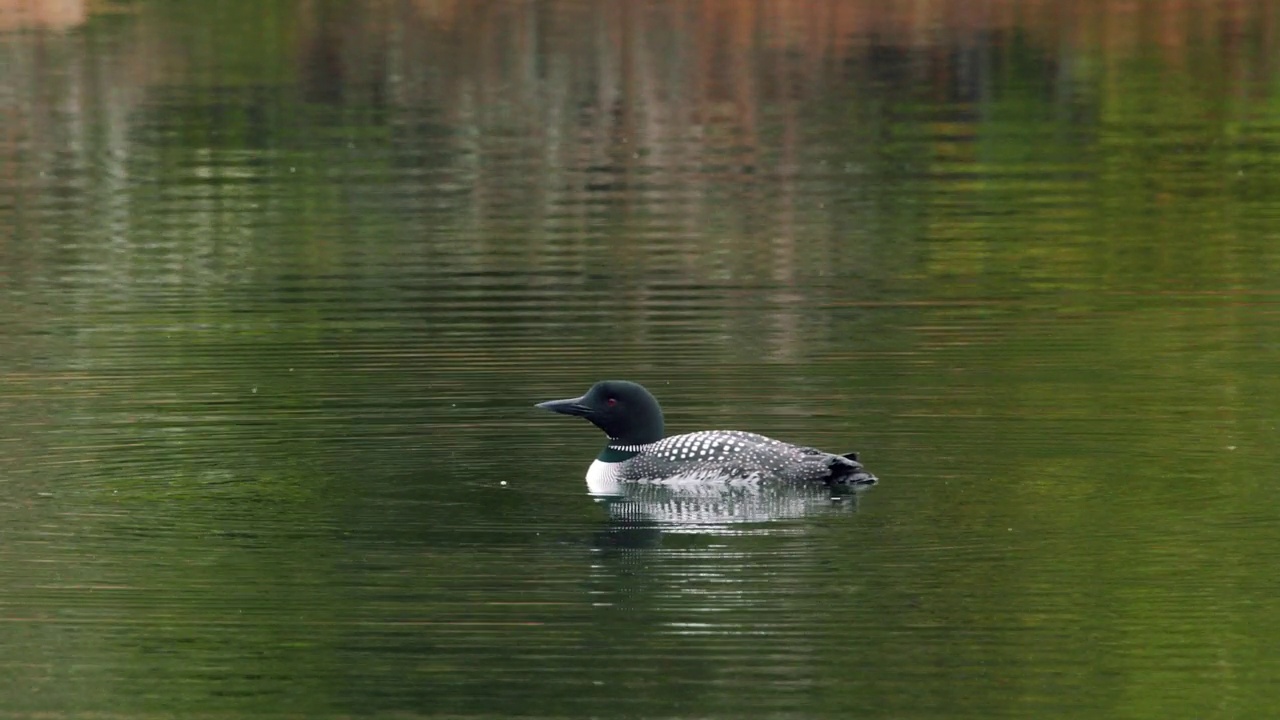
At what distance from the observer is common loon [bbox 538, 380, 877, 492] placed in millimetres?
11609

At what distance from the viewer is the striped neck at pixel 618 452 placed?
12.2 m

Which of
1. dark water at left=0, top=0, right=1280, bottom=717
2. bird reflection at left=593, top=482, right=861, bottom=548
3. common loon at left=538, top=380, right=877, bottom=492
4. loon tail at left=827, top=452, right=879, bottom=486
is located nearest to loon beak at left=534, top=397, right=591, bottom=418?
common loon at left=538, top=380, right=877, bottom=492

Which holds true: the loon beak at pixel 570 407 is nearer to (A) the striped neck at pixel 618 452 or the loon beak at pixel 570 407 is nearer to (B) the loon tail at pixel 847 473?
(A) the striped neck at pixel 618 452

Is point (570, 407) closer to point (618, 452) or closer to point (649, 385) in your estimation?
point (618, 452)

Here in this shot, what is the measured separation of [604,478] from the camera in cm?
1201

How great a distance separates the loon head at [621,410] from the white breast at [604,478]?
34 centimetres

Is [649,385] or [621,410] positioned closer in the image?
[621,410]

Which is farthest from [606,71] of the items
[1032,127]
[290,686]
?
[290,686]

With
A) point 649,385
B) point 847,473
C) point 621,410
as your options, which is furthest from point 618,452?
point 649,385

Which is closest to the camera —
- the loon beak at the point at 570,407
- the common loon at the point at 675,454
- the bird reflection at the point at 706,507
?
the bird reflection at the point at 706,507

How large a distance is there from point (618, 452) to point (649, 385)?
243 cm

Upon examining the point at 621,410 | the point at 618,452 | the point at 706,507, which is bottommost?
the point at 706,507

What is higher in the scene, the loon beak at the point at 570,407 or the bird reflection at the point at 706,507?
the loon beak at the point at 570,407

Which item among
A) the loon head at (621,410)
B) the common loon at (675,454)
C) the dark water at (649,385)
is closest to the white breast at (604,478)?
the common loon at (675,454)
